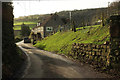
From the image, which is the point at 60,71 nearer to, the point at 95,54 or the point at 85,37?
the point at 95,54

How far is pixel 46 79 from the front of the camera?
8164mm

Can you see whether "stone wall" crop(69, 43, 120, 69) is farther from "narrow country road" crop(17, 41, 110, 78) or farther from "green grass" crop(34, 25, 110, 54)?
"green grass" crop(34, 25, 110, 54)

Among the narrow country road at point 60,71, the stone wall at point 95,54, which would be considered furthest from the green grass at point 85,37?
the narrow country road at point 60,71

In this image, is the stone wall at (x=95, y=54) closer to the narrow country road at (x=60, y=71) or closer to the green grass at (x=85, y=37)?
the narrow country road at (x=60, y=71)

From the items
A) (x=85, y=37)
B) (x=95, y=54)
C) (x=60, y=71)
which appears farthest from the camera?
(x=85, y=37)

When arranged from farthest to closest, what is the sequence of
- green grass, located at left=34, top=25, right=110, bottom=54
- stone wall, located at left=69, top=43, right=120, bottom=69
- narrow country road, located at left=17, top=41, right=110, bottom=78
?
1. green grass, located at left=34, top=25, right=110, bottom=54
2. stone wall, located at left=69, top=43, right=120, bottom=69
3. narrow country road, located at left=17, top=41, right=110, bottom=78

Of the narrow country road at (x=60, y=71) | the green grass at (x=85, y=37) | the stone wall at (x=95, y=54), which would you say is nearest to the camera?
the narrow country road at (x=60, y=71)

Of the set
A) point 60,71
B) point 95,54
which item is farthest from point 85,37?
point 60,71

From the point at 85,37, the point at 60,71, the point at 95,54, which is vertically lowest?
the point at 60,71

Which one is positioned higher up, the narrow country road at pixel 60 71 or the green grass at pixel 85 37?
the green grass at pixel 85 37

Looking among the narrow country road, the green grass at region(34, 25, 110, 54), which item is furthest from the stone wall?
the green grass at region(34, 25, 110, 54)

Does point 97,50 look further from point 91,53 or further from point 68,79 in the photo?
point 68,79

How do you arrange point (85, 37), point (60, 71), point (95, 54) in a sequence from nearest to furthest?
1. point (60, 71)
2. point (95, 54)
3. point (85, 37)

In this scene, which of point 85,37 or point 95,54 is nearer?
point 95,54
